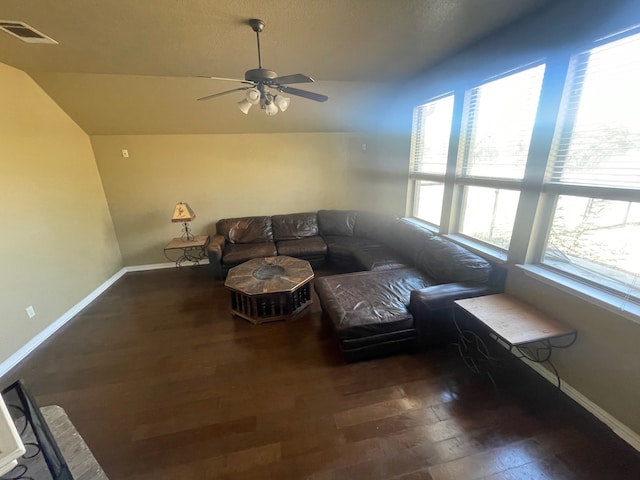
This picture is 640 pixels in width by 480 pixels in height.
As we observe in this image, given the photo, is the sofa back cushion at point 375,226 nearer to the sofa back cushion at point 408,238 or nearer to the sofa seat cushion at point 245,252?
the sofa back cushion at point 408,238

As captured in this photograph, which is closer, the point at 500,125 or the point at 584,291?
the point at 584,291

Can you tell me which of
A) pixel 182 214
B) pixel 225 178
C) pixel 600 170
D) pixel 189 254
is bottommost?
pixel 189 254

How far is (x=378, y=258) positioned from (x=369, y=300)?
3.77 feet

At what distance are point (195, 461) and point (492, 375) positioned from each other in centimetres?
217

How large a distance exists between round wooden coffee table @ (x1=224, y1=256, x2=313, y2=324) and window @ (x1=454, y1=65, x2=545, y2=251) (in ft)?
6.48

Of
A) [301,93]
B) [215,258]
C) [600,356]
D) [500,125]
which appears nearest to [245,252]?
[215,258]

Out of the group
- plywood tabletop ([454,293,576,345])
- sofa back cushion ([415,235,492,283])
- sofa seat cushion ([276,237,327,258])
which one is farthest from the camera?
sofa seat cushion ([276,237,327,258])

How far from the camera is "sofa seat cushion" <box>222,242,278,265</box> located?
3852mm

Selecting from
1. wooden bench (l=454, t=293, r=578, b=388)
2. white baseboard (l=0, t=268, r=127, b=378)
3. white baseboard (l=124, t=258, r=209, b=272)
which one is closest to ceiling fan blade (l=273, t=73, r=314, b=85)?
wooden bench (l=454, t=293, r=578, b=388)

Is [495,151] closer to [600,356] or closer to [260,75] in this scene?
[600,356]

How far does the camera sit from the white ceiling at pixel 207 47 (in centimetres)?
185

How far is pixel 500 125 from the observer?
8.21 ft

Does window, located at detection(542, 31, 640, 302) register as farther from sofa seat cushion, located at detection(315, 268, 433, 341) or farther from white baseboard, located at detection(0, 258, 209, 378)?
white baseboard, located at detection(0, 258, 209, 378)

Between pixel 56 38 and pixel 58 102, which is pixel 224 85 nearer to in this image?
pixel 56 38
